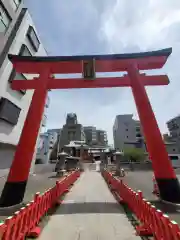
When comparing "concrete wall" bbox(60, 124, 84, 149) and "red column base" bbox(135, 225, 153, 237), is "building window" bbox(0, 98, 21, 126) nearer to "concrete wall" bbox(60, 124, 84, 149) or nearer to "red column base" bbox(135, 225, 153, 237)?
"red column base" bbox(135, 225, 153, 237)

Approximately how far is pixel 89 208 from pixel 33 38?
2280cm

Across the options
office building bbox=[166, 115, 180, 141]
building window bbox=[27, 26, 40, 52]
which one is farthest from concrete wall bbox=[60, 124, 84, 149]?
building window bbox=[27, 26, 40, 52]

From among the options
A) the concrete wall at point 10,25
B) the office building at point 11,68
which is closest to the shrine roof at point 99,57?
the office building at point 11,68

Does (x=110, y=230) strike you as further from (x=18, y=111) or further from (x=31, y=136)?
(x=18, y=111)

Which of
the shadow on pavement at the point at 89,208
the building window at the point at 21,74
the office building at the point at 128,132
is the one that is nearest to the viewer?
the shadow on pavement at the point at 89,208

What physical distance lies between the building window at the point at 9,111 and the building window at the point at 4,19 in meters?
7.38

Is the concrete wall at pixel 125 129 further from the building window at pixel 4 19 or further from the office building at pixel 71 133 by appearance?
the building window at pixel 4 19

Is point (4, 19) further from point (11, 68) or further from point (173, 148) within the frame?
point (173, 148)

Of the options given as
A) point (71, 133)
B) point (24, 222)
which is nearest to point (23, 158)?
point (24, 222)

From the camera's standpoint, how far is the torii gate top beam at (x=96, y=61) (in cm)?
935

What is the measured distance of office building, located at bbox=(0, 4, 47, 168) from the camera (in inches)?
659

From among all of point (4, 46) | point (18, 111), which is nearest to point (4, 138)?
point (18, 111)

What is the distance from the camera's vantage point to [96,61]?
9422mm

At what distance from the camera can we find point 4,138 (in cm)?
1723
